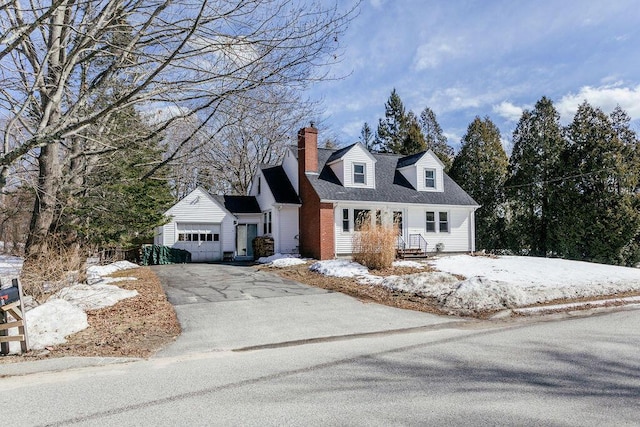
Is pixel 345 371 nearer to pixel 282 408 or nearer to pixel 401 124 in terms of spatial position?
pixel 282 408

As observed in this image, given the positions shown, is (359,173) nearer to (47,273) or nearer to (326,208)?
(326,208)

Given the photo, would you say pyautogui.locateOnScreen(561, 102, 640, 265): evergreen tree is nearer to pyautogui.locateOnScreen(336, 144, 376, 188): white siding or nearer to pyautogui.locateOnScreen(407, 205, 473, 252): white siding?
pyautogui.locateOnScreen(407, 205, 473, 252): white siding

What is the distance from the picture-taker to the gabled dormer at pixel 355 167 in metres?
22.0

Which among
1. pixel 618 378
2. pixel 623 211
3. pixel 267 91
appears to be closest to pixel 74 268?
pixel 267 91

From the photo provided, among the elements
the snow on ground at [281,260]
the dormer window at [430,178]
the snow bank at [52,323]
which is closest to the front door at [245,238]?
the snow on ground at [281,260]

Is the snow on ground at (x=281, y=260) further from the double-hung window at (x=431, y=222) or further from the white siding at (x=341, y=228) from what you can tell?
the double-hung window at (x=431, y=222)

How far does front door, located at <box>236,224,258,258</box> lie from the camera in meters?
25.1

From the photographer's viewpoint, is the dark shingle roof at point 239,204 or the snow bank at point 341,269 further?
the dark shingle roof at point 239,204

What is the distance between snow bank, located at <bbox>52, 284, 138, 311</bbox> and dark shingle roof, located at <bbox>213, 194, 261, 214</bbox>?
13.3 m

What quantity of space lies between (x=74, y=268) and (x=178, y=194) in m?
27.3

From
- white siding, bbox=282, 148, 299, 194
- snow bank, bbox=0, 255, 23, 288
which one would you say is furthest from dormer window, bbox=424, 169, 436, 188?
snow bank, bbox=0, 255, 23, 288

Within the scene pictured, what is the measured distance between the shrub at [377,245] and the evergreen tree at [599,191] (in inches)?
561

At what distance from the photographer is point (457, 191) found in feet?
81.5

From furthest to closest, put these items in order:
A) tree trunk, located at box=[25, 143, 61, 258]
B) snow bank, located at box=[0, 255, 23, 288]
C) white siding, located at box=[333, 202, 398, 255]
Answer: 1. white siding, located at box=[333, 202, 398, 255]
2. tree trunk, located at box=[25, 143, 61, 258]
3. snow bank, located at box=[0, 255, 23, 288]
